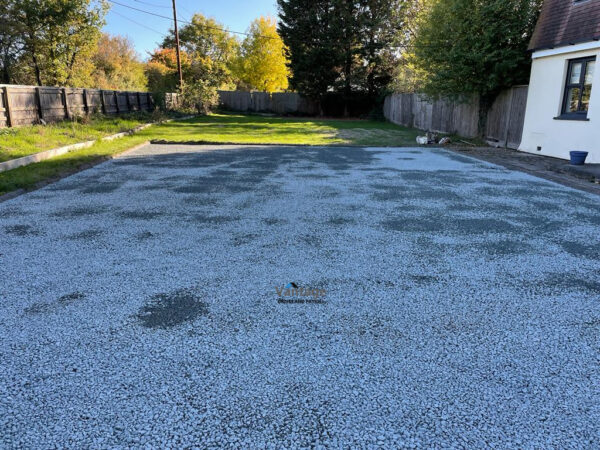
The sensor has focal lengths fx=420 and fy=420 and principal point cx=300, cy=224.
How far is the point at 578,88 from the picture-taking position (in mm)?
10570

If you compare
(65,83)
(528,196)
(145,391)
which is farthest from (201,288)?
(65,83)

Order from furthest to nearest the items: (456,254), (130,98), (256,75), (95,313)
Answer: (256,75) < (130,98) < (456,254) < (95,313)

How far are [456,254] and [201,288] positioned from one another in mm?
2477

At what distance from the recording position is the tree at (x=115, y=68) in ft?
101

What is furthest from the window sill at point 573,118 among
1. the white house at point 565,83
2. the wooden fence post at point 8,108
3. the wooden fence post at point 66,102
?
the wooden fence post at point 66,102

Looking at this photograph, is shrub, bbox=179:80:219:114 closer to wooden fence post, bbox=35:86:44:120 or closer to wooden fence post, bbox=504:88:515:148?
wooden fence post, bbox=35:86:44:120

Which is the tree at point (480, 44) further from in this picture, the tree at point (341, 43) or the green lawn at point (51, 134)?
the tree at point (341, 43)

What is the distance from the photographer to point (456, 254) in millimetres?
4141

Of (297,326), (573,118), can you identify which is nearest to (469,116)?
(573,118)

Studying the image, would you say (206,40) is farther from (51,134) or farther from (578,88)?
(578,88)

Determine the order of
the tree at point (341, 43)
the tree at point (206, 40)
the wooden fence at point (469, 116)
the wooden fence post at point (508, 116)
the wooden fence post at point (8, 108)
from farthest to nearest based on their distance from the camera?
the tree at point (206, 40)
the tree at point (341, 43)
the wooden fence post at point (508, 116)
the wooden fence at point (469, 116)
the wooden fence post at point (8, 108)

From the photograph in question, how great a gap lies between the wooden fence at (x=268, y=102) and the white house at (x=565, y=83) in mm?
23290

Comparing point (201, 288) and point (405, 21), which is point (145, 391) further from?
point (405, 21)

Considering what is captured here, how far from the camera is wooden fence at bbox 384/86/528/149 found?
1311 cm
